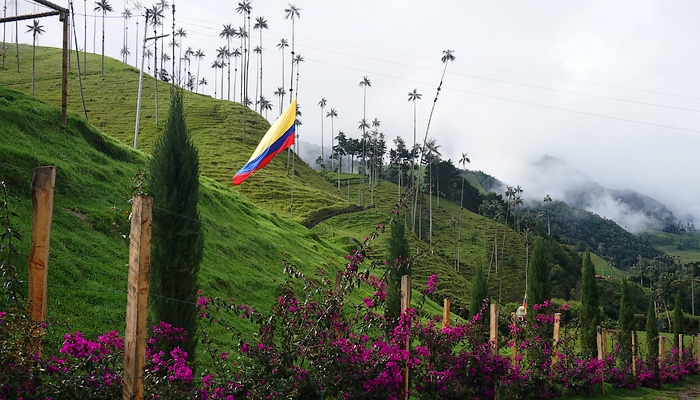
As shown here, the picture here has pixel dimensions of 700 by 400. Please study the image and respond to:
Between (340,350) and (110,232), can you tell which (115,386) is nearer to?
(340,350)

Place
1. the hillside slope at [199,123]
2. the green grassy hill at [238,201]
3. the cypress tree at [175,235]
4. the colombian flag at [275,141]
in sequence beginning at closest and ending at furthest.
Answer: the cypress tree at [175,235], the colombian flag at [275,141], the green grassy hill at [238,201], the hillside slope at [199,123]

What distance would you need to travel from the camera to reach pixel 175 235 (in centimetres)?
1008

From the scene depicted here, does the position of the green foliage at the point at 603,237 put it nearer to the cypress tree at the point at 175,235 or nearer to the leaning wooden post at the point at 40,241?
the cypress tree at the point at 175,235

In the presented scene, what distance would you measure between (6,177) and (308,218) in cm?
4382

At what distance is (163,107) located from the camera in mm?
85562

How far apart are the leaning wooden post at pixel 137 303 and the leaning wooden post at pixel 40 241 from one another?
98 centimetres

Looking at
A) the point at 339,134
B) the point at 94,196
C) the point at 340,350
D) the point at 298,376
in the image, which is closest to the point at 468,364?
the point at 340,350

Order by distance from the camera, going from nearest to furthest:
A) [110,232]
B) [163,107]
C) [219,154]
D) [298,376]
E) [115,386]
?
1. [115,386]
2. [298,376]
3. [110,232]
4. [219,154]
5. [163,107]

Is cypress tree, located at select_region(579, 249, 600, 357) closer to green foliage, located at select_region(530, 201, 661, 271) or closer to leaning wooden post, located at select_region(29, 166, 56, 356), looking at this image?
leaning wooden post, located at select_region(29, 166, 56, 356)

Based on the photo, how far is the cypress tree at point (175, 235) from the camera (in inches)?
384

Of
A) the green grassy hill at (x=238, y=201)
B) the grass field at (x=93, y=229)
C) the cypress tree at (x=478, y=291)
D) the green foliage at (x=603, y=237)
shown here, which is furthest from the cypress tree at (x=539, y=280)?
the green foliage at (x=603, y=237)

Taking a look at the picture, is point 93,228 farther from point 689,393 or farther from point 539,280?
point 689,393

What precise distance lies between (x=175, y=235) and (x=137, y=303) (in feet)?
14.4

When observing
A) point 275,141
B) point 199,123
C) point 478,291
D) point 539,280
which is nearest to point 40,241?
point 275,141
